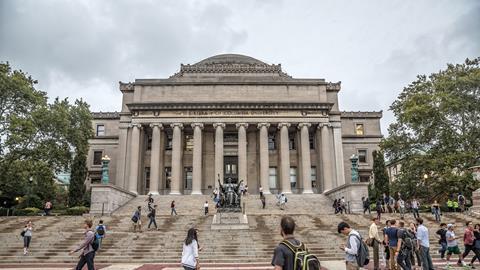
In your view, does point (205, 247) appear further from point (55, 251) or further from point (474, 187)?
point (474, 187)

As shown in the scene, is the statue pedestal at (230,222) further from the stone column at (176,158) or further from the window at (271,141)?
the window at (271,141)

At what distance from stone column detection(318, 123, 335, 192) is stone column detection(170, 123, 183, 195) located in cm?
1594

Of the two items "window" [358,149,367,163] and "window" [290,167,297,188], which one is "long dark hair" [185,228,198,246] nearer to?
"window" [290,167,297,188]

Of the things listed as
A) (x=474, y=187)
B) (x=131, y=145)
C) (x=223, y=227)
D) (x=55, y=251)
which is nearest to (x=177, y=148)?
(x=131, y=145)

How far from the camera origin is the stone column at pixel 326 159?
139 feet

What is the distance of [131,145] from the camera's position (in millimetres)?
42906

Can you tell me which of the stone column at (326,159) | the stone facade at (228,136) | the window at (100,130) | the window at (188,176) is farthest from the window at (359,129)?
the window at (100,130)

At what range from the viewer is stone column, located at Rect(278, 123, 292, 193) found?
41.8 m

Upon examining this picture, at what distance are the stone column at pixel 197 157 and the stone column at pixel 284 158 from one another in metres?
8.95

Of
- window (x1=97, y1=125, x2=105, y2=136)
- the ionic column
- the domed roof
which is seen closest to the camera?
the ionic column

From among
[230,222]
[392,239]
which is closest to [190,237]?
[392,239]

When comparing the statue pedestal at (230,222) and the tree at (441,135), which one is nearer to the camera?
the statue pedestal at (230,222)

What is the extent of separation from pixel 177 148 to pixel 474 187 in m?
28.2

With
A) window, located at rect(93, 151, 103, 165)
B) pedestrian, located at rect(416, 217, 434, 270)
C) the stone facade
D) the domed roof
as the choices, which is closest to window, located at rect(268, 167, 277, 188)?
the stone facade
